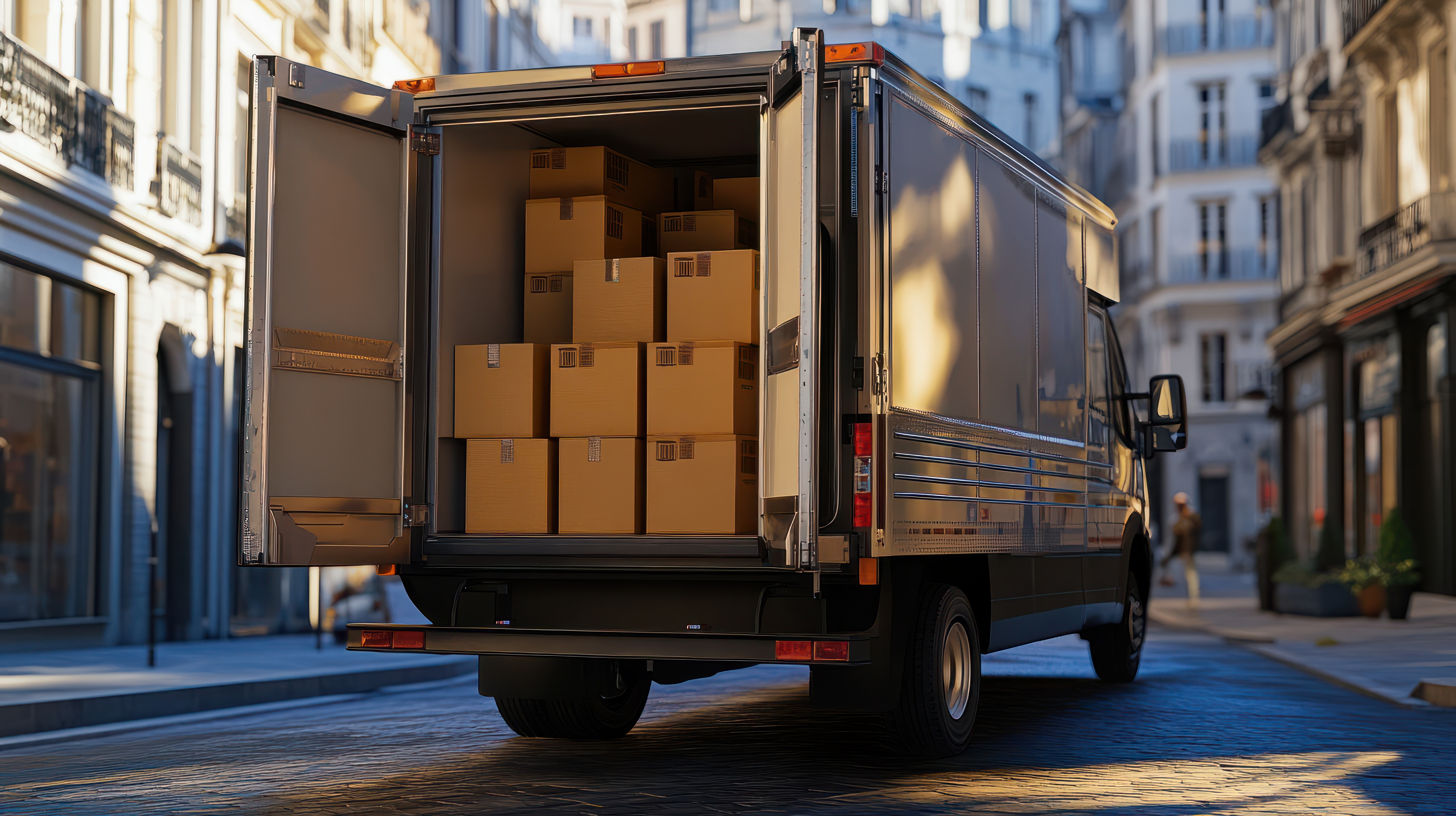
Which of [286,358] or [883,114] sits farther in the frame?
[286,358]

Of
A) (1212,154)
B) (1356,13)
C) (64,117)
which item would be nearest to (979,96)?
(1212,154)

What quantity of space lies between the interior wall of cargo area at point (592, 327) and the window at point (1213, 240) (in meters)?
43.4

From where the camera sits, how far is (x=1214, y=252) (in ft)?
165

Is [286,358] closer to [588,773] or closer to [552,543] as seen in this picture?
[552,543]

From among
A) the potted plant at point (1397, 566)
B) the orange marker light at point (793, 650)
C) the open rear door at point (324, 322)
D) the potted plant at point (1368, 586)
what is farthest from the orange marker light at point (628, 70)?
the potted plant at point (1368, 586)

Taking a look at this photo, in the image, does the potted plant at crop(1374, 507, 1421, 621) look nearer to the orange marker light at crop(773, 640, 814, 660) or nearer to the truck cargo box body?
the truck cargo box body

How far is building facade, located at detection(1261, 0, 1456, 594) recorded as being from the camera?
23953 mm

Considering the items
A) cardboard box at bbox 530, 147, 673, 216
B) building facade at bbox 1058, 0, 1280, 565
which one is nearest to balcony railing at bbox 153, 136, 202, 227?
cardboard box at bbox 530, 147, 673, 216

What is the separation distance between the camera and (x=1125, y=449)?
11.2m

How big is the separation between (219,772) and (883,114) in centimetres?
425

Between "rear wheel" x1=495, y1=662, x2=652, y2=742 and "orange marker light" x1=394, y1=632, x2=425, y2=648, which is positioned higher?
"orange marker light" x1=394, y1=632, x2=425, y2=648

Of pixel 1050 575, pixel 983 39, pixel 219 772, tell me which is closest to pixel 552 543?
pixel 219 772

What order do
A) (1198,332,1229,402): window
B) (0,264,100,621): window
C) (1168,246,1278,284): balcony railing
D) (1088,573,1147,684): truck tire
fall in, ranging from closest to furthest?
(1088,573,1147,684): truck tire < (0,264,100,621): window < (1168,246,1278,284): balcony railing < (1198,332,1229,402): window

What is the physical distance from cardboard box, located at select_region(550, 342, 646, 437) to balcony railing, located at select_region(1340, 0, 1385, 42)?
2113 cm
